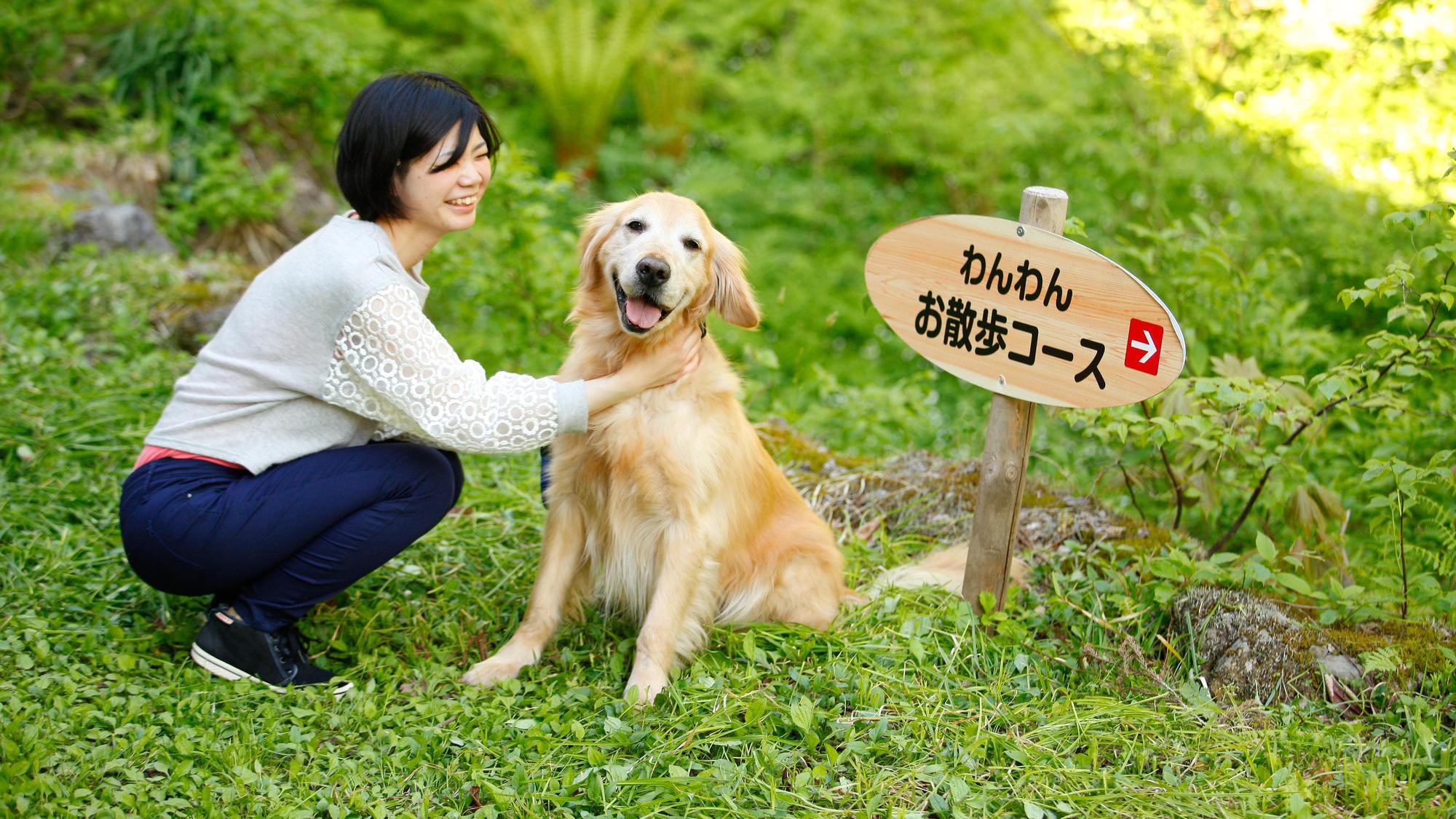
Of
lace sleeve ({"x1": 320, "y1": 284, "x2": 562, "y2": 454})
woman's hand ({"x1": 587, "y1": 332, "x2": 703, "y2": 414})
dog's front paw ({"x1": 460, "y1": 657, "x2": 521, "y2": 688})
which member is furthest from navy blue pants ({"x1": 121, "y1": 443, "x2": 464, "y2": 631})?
woman's hand ({"x1": 587, "y1": 332, "x2": 703, "y2": 414})

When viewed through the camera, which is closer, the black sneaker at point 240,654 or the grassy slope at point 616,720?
the grassy slope at point 616,720

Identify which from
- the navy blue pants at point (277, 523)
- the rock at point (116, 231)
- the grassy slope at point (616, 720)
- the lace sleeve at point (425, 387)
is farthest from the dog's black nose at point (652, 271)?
the rock at point (116, 231)

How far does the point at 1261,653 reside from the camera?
262 cm

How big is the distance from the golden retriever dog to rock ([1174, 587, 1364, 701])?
0.99 m

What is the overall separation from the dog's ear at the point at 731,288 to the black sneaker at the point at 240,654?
1.35m

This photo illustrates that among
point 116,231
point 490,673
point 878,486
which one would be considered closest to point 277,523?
point 490,673

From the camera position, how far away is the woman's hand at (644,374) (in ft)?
8.35

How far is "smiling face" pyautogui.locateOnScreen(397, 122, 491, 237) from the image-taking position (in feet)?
8.02

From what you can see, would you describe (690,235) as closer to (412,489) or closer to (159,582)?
(412,489)

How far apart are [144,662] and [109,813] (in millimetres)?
648

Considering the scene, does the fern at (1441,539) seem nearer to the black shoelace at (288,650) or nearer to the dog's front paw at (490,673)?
the dog's front paw at (490,673)

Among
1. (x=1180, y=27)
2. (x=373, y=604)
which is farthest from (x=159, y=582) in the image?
(x=1180, y=27)

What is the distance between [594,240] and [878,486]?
157 cm

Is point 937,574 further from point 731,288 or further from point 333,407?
point 333,407
